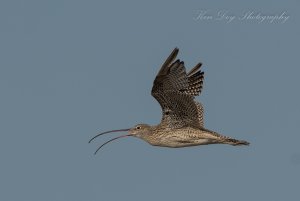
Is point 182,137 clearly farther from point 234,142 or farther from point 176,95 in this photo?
point 234,142

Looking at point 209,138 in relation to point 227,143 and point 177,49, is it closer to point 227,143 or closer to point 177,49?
point 227,143

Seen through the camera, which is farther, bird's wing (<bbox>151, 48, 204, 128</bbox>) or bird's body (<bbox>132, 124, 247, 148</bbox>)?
bird's body (<bbox>132, 124, 247, 148</bbox>)

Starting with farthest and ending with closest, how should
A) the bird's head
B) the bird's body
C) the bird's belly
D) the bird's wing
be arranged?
the bird's head
the bird's belly
the bird's body
the bird's wing

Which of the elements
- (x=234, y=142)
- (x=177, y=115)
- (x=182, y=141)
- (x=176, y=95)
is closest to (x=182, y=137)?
(x=182, y=141)

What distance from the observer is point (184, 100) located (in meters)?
26.7

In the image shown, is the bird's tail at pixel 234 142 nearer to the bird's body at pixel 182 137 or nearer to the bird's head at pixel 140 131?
the bird's body at pixel 182 137

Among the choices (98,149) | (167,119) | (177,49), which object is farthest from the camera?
(98,149)

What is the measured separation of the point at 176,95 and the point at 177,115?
2.72 ft

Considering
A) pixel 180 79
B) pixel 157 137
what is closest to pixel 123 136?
pixel 157 137

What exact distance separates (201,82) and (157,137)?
7.85 ft

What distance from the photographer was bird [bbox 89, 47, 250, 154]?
84.6 feet

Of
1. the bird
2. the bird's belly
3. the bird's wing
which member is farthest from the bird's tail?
the bird's wing

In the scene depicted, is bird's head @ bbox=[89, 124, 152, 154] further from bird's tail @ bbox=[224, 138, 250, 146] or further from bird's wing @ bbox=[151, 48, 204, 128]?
bird's tail @ bbox=[224, 138, 250, 146]

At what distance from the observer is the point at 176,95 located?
86.7 ft
